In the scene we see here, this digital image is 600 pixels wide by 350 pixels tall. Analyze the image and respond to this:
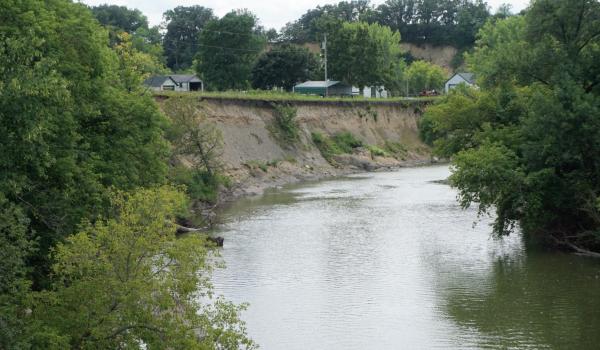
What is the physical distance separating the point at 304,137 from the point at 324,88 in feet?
75.8

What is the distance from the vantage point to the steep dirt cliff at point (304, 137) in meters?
75.3

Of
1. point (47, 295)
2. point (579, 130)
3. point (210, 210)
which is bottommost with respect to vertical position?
point (210, 210)

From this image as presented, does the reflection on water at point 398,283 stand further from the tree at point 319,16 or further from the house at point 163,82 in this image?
the tree at point 319,16

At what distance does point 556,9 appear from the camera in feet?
133

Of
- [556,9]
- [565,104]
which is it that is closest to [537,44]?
[556,9]

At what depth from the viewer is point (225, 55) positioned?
361 feet

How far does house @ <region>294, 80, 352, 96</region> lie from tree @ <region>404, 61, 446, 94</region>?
20830 millimetres

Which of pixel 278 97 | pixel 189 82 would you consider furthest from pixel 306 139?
pixel 189 82

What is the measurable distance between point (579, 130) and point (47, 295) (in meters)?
24.5

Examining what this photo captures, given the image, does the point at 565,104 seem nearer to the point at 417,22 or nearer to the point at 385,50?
the point at 385,50

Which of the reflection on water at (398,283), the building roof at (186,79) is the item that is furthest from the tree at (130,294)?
the building roof at (186,79)

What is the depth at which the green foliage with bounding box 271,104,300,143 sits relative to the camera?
3364 inches

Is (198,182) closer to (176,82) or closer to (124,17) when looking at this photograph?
(176,82)

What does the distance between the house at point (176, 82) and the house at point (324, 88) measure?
12.6m
